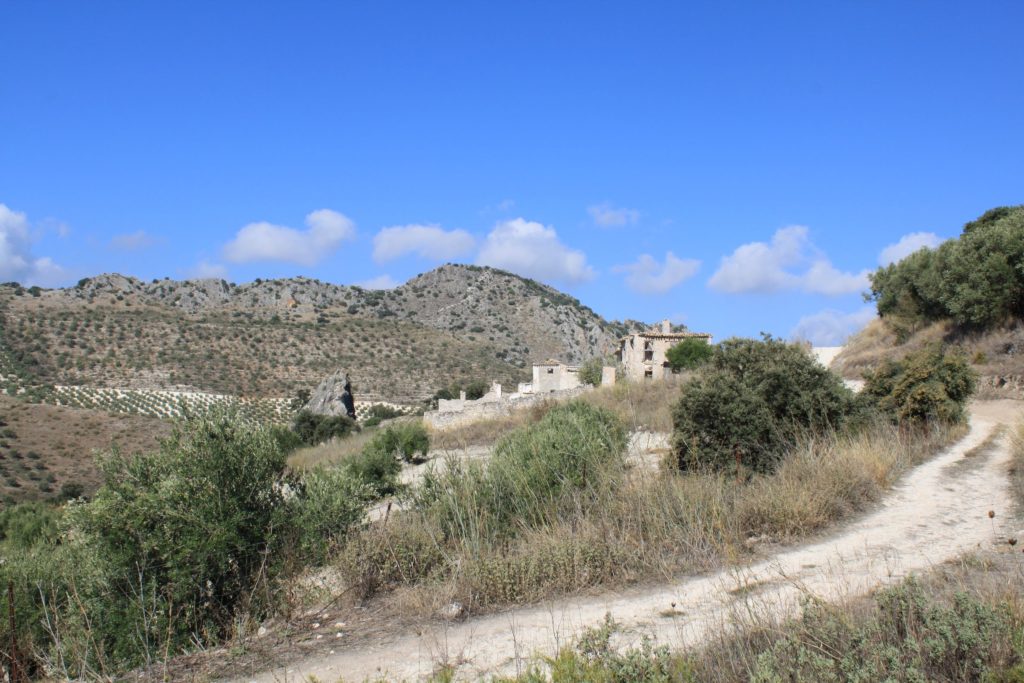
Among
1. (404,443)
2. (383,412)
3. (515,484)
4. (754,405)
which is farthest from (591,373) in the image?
(515,484)

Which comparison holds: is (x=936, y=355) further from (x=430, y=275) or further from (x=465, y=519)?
(x=430, y=275)

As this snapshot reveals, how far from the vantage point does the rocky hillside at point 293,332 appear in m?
55.5

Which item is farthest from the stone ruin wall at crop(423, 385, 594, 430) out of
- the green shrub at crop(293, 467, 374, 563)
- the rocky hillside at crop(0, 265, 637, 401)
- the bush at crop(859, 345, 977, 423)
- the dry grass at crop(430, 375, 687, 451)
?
the rocky hillside at crop(0, 265, 637, 401)

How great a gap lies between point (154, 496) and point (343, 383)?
132 ft

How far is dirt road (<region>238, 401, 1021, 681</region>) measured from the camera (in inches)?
177

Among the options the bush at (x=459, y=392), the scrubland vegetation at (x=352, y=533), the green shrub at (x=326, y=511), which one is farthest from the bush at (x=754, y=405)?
the bush at (x=459, y=392)

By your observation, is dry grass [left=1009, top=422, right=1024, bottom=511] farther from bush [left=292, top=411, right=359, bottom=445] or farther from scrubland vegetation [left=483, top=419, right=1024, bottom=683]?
bush [left=292, top=411, right=359, bottom=445]

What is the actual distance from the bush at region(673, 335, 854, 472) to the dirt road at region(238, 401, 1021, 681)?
260cm

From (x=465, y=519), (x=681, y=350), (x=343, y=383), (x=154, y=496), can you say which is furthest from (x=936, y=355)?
(x=343, y=383)

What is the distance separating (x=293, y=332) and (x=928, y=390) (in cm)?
6177

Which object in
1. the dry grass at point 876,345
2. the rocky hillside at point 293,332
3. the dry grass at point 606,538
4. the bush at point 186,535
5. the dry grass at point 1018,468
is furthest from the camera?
the rocky hillside at point 293,332

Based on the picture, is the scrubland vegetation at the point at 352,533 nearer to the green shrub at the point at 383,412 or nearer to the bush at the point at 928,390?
the bush at the point at 928,390

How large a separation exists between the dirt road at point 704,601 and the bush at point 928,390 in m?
5.71

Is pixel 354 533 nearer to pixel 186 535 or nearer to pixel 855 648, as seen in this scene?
pixel 186 535
